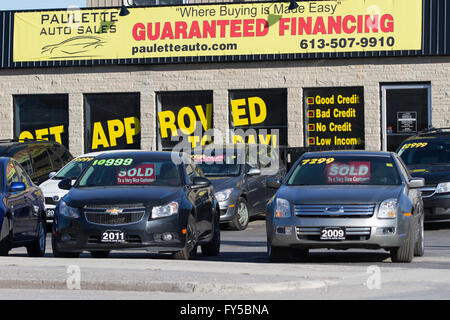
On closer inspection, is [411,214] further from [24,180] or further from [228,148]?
[228,148]

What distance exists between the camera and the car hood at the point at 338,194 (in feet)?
45.2

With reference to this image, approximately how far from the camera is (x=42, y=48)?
3128 centimetres

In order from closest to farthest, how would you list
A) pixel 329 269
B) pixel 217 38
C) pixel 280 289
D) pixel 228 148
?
pixel 280 289 < pixel 329 269 < pixel 228 148 < pixel 217 38

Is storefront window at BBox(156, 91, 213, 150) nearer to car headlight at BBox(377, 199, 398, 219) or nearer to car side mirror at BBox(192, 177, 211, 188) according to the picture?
car side mirror at BBox(192, 177, 211, 188)

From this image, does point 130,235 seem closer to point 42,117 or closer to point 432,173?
point 432,173

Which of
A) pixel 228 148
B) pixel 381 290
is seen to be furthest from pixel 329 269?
pixel 228 148

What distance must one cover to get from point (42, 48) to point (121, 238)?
732 inches

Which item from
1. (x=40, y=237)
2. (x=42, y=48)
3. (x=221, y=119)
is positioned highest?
(x=42, y=48)

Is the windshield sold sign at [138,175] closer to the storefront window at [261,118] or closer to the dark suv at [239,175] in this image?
the dark suv at [239,175]

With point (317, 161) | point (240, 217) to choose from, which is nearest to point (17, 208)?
point (317, 161)

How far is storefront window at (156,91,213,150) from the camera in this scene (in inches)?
1206

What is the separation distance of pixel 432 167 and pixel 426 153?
3.33 ft
